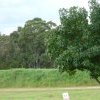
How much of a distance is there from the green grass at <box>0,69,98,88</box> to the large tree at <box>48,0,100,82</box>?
37.9 metres

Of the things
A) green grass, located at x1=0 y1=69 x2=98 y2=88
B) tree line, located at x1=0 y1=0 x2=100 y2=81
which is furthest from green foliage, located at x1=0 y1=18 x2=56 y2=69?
tree line, located at x1=0 y1=0 x2=100 y2=81

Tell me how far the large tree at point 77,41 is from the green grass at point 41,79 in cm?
3790

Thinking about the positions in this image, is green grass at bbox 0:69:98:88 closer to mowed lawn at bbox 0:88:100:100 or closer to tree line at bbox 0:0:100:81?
mowed lawn at bbox 0:88:100:100

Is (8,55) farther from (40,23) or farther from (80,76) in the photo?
(80,76)

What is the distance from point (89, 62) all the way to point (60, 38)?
1.60 meters

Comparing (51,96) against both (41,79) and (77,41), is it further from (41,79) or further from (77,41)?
(41,79)

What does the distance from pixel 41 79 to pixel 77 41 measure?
41621 millimetres

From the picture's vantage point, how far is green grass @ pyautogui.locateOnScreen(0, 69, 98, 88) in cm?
5766

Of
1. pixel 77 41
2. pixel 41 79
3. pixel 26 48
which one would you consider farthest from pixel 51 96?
pixel 26 48

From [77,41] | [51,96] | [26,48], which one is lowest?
[51,96]

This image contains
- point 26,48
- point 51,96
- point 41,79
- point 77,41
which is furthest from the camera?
point 26,48

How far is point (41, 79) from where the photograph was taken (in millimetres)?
59844

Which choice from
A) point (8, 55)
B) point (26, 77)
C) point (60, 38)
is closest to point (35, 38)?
point (8, 55)

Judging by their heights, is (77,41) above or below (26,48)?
below
